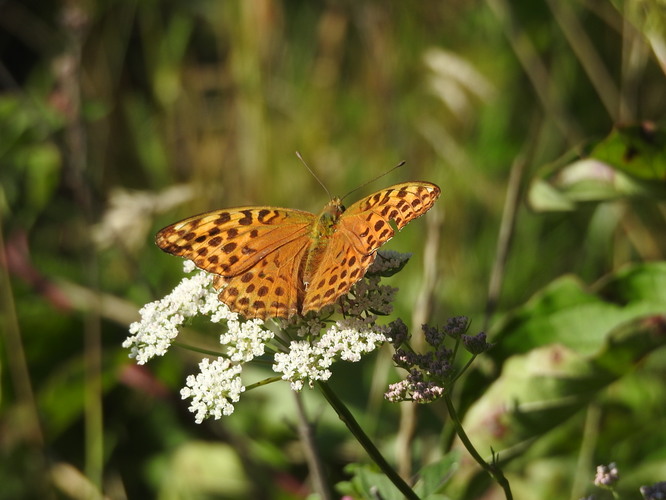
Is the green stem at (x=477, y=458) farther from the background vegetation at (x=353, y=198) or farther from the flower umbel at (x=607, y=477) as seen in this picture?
the background vegetation at (x=353, y=198)

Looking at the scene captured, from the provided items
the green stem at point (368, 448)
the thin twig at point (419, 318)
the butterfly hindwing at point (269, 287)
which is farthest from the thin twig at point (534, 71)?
the green stem at point (368, 448)

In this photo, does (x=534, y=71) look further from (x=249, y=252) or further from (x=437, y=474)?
(x=437, y=474)

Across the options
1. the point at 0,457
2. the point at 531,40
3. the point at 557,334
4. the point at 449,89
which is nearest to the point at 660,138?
the point at 557,334

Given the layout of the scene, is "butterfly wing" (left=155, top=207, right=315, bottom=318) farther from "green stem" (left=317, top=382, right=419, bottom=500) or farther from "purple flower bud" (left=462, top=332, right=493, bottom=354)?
"purple flower bud" (left=462, top=332, right=493, bottom=354)

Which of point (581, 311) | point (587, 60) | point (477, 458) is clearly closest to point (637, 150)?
point (581, 311)

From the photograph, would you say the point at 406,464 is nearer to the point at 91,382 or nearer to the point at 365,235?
the point at 365,235
